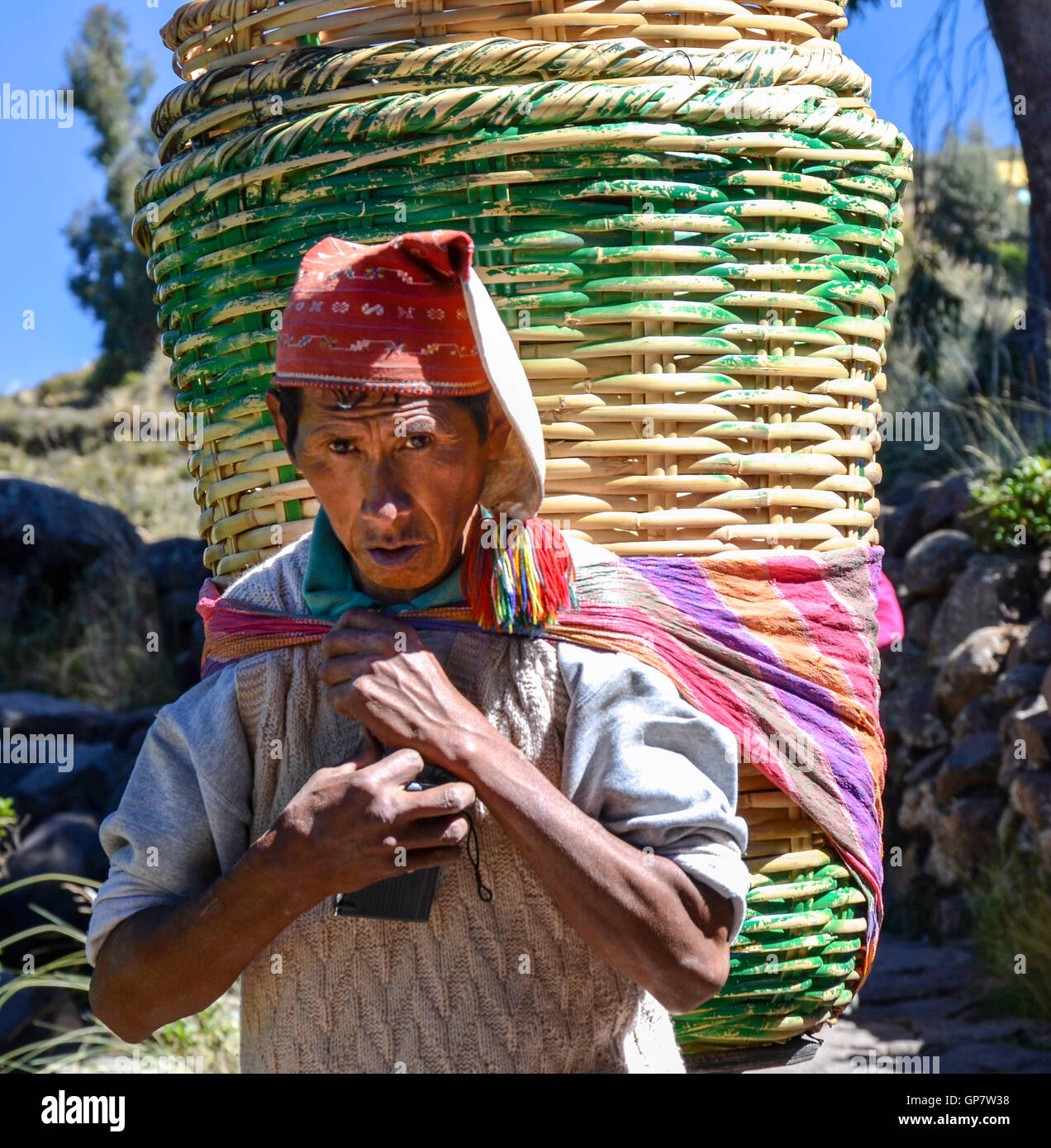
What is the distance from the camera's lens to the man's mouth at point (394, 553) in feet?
5.88

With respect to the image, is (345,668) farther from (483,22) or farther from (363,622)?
(483,22)

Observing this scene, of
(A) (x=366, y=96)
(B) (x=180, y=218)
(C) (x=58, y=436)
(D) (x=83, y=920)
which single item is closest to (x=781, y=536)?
(A) (x=366, y=96)

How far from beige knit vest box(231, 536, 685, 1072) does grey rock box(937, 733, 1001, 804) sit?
5.25 m

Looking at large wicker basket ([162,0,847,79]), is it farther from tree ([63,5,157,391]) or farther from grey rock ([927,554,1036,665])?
tree ([63,5,157,391])

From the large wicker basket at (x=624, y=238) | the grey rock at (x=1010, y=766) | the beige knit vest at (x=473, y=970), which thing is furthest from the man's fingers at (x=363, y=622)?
the grey rock at (x=1010, y=766)

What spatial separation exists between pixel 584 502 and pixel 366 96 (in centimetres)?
64

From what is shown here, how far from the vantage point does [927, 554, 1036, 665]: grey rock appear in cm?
680

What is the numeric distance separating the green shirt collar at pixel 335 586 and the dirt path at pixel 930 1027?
384cm

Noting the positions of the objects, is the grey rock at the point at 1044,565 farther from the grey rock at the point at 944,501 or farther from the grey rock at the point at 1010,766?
the grey rock at the point at 944,501

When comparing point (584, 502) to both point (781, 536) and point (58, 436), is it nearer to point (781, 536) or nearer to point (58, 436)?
point (781, 536)

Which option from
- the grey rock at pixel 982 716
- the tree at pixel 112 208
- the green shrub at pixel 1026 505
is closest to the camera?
the green shrub at pixel 1026 505

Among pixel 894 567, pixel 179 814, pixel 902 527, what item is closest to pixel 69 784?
pixel 894 567

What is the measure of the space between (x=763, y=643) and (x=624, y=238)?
0.60 meters
